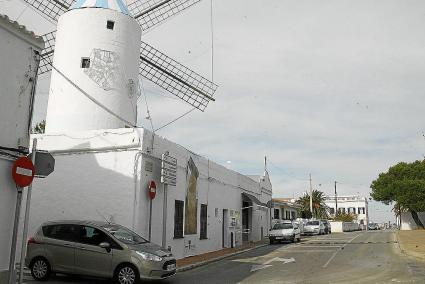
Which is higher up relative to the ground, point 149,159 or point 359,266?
point 149,159

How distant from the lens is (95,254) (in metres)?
12.1

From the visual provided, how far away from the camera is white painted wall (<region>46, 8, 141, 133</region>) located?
2028cm

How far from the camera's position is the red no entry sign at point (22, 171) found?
8625 millimetres

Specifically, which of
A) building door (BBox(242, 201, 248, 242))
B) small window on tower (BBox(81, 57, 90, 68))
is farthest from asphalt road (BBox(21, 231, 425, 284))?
building door (BBox(242, 201, 248, 242))

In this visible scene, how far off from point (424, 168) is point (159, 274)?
2200 inches

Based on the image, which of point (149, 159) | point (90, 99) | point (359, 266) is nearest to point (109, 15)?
point (90, 99)

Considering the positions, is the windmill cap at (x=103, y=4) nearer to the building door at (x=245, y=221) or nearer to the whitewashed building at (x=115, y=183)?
the whitewashed building at (x=115, y=183)

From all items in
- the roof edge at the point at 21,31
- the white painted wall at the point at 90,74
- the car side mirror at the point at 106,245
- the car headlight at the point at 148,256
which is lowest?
the car headlight at the point at 148,256

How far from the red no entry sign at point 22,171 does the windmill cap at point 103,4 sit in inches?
565

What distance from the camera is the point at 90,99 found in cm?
2038

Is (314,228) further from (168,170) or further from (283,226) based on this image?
(168,170)

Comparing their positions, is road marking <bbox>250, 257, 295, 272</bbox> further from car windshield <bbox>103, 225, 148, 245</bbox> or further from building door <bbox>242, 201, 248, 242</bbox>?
building door <bbox>242, 201, 248, 242</bbox>

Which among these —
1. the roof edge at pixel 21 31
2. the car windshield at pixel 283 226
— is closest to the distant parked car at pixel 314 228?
the car windshield at pixel 283 226

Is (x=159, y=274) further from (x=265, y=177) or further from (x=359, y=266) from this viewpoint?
(x=265, y=177)
